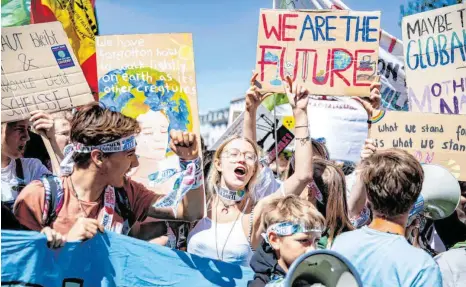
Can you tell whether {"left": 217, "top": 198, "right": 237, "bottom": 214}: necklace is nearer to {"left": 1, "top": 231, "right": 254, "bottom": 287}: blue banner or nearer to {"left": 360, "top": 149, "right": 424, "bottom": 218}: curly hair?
{"left": 1, "top": 231, "right": 254, "bottom": 287}: blue banner

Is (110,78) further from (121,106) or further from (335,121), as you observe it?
(335,121)

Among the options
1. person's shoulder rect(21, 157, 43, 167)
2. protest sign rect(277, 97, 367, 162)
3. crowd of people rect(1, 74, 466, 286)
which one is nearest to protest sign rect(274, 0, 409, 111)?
protest sign rect(277, 97, 367, 162)

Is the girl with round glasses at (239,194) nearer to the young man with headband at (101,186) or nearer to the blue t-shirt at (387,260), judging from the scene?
the young man with headband at (101,186)

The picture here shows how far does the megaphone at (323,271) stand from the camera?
2.40 m

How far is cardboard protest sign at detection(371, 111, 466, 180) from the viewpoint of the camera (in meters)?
4.06

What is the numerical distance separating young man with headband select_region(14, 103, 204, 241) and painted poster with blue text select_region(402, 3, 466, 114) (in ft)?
6.48

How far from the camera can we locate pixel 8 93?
11.3 ft

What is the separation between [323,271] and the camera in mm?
2455

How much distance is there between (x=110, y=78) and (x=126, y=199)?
85 centimetres

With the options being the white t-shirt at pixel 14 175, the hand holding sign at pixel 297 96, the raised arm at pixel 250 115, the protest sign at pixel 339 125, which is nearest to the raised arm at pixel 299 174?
Result: the hand holding sign at pixel 297 96

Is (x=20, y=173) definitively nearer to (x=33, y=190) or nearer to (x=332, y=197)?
(x=33, y=190)

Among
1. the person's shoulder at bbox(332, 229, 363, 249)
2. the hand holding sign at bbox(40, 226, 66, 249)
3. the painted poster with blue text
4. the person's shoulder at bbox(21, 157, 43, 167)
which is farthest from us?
the painted poster with blue text

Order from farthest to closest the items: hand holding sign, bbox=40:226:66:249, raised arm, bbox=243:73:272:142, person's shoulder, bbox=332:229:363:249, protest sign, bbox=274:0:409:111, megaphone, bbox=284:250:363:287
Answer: protest sign, bbox=274:0:409:111
raised arm, bbox=243:73:272:142
hand holding sign, bbox=40:226:66:249
person's shoulder, bbox=332:229:363:249
megaphone, bbox=284:250:363:287

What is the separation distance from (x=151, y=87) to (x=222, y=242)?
0.99 m
